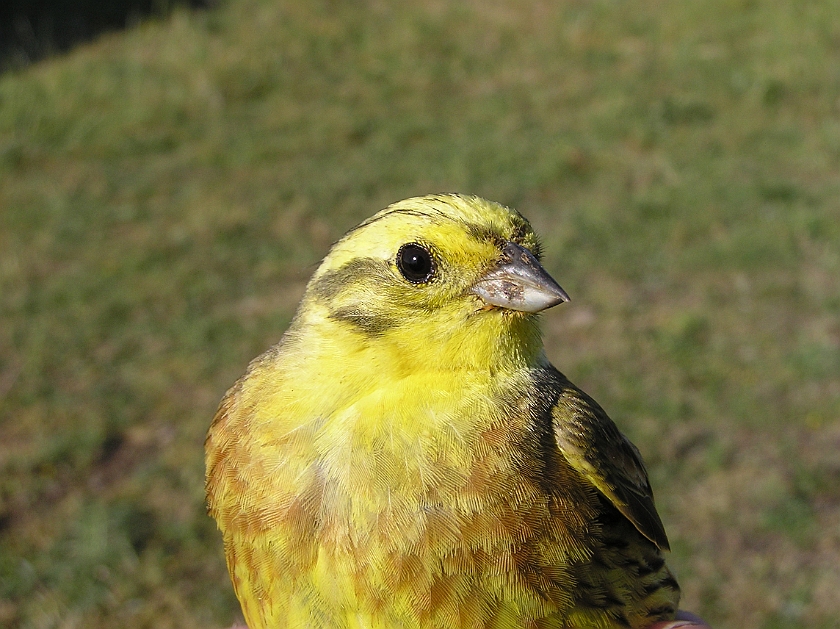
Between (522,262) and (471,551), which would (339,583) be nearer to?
(471,551)

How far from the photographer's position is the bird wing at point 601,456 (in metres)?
2.51

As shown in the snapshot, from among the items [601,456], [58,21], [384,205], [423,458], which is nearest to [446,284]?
[423,458]

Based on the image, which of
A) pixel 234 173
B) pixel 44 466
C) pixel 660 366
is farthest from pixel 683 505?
pixel 234 173

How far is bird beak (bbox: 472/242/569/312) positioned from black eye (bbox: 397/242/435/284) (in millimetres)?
126

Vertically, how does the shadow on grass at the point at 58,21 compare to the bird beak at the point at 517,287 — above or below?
above

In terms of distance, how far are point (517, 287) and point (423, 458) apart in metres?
0.49

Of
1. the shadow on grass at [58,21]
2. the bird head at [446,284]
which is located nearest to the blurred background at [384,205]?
the shadow on grass at [58,21]

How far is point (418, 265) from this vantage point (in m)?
2.34

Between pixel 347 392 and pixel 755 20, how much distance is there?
12100 mm

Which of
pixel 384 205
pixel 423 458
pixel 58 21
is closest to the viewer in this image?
pixel 423 458

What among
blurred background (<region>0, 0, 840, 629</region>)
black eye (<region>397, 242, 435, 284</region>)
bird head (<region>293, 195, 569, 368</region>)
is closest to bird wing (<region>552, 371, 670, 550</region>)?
bird head (<region>293, 195, 569, 368</region>)

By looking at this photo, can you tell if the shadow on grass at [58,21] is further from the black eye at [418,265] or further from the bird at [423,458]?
the black eye at [418,265]

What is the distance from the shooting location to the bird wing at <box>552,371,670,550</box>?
8.22 ft

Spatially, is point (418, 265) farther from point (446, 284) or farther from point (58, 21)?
point (58, 21)
